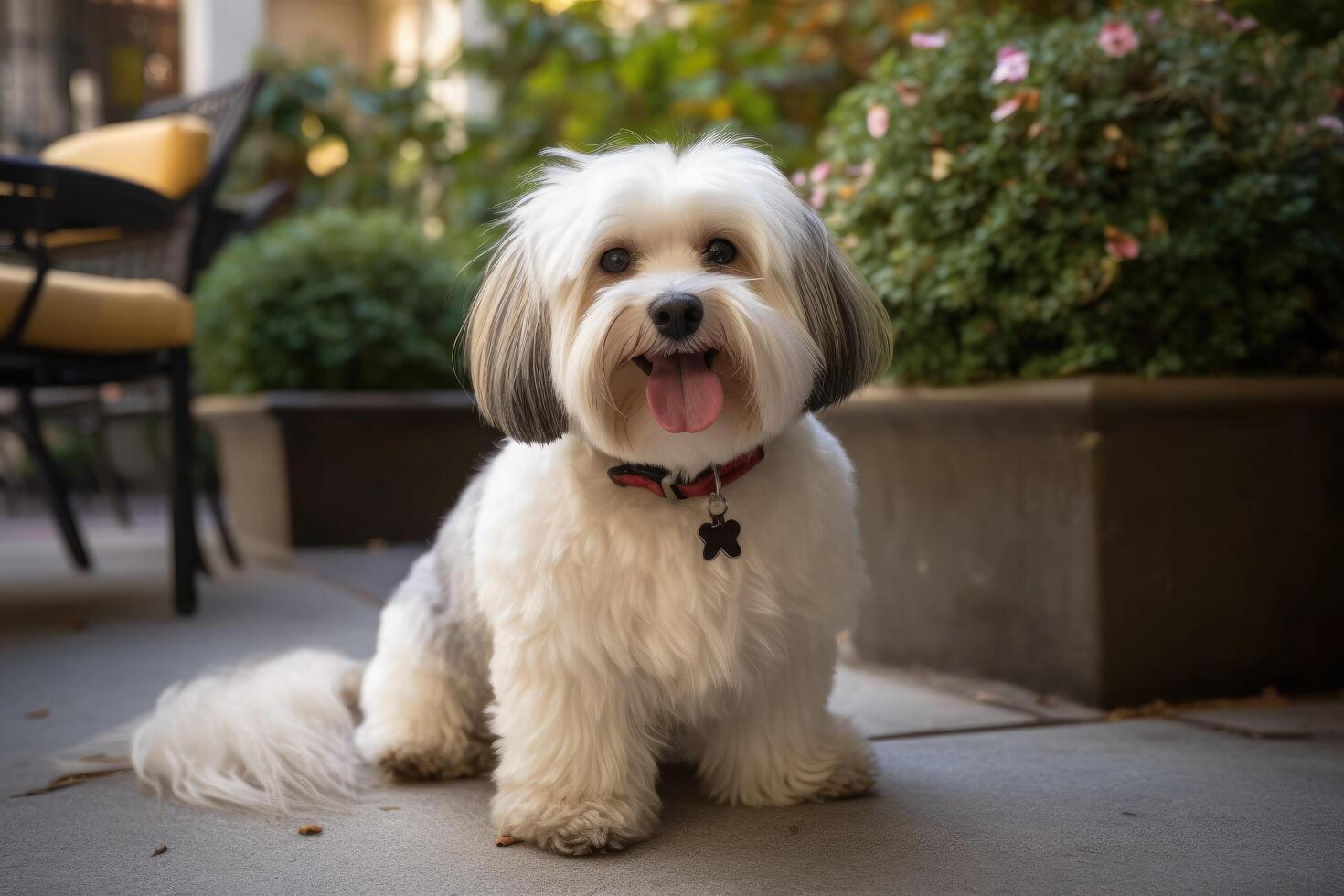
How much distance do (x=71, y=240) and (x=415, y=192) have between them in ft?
13.9

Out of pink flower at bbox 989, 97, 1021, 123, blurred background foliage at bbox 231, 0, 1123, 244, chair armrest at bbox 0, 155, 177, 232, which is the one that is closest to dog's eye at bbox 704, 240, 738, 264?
pink flower at bbox 989, 97, 1021, 123

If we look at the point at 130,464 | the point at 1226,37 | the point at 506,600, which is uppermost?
the point at 1226,37

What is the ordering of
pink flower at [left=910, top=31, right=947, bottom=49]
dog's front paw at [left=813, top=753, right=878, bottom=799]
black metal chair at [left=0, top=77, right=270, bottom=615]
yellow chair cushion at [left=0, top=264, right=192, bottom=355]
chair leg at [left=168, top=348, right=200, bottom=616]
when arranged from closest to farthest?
dog's front paw at [left=813, top=753, right=878, bottom=799] < pink flower at [left=910, top=31, right=947, bottom=49] < black metal chair at [left=0, top=77, right=270, bottom=615] < yellow chair cushion at [left=0, top=264, right=192, bottom=355] < chair leg at [left=168, top=348, right=200, bottom=616]

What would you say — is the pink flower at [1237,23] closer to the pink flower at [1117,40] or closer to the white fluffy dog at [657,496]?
the pink flower at [1117,40]

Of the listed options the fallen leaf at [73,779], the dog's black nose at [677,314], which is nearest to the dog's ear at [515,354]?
the dog's black nose at [677,314]

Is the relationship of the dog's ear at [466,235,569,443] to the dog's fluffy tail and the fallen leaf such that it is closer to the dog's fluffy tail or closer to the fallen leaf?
the dog's fluffy tail

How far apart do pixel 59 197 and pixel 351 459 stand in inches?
87.8

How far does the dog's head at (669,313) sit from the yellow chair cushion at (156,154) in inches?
109

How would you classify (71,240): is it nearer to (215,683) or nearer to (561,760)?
(215,683)

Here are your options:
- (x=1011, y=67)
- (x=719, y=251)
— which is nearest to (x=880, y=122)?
(x=1011, y=67)

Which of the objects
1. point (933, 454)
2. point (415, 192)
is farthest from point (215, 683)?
point (415, 192)

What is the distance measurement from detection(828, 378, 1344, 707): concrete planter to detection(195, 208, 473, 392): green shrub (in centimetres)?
312

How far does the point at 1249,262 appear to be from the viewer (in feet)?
9.12

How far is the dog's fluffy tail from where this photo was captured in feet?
7.25
